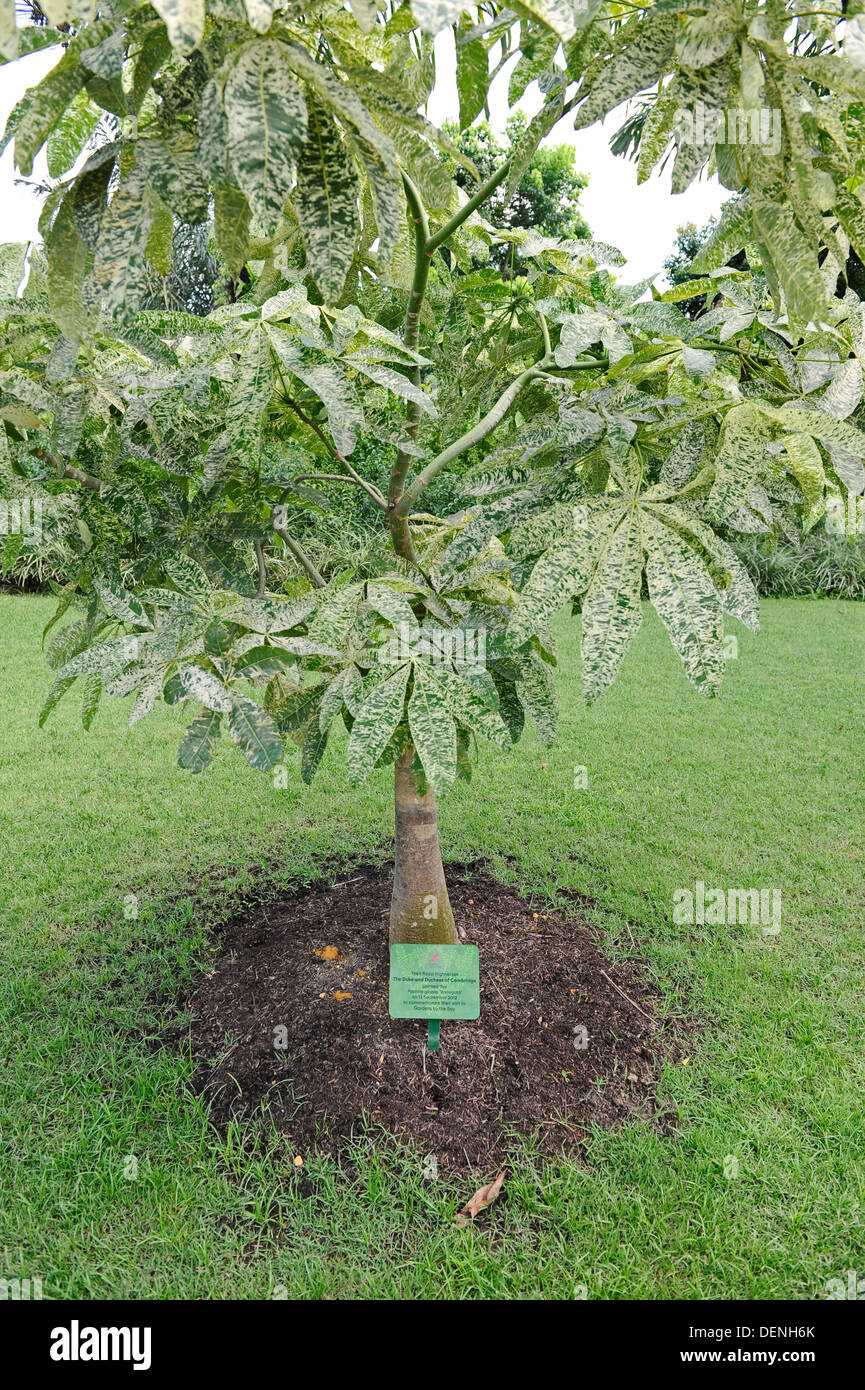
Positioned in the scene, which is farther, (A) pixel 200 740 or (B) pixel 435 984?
(B) pixel 435 984

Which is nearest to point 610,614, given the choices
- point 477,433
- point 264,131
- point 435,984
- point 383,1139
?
point 477,433

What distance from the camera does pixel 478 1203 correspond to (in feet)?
5.47

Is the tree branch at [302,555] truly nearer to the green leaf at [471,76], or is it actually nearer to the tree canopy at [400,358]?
the tree canopy at [400,358]

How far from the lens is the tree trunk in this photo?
6.54ft

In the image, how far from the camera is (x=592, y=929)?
259 cm

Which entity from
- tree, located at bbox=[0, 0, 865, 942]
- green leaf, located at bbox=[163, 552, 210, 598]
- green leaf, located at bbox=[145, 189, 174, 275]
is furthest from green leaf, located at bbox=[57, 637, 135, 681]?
green leaf, located at bbox=[145, 189, 174, 275]

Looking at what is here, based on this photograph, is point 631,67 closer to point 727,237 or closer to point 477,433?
point 727,237

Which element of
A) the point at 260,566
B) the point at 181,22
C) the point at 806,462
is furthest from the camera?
the point at 260,566

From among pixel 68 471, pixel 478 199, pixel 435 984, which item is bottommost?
pixel 435 984

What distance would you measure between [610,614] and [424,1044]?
1.30m

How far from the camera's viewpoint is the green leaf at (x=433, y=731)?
1.16 meters

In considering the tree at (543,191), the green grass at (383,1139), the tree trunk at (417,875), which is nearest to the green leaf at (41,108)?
the tree trunk at (417,875)

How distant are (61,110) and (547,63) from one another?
493 mm

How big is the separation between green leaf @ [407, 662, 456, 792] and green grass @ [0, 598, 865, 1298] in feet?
3.23
